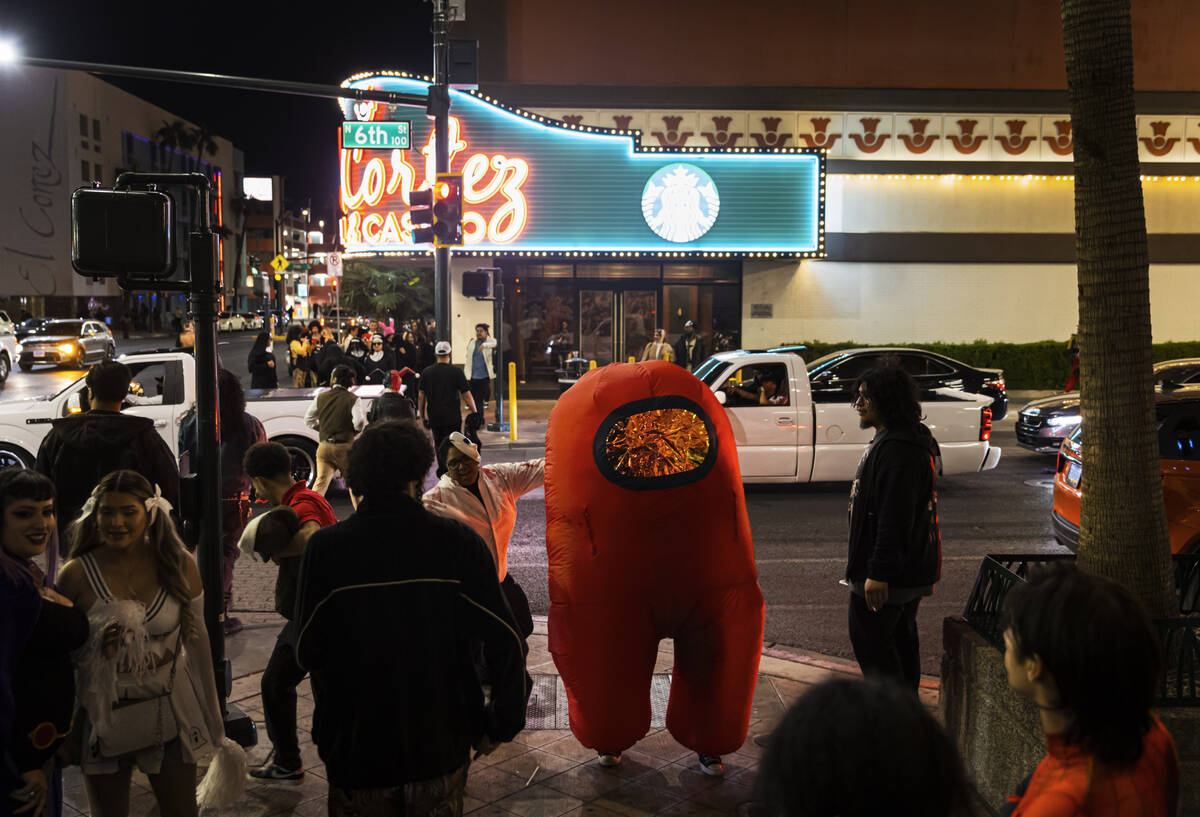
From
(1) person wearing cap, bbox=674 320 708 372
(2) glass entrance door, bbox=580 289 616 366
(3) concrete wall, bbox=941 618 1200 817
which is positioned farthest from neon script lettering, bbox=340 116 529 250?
(3) concrete wall, bbox=941 618 1200 817

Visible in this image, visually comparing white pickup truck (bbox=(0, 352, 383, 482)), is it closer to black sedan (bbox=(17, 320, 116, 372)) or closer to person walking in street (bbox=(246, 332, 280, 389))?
person walking in street (bbox=(246, 332, 280, 389))

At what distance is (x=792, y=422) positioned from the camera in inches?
480

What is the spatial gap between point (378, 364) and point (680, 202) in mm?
6994

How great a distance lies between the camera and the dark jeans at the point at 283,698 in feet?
14.4

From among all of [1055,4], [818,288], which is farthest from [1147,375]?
[1055,4]

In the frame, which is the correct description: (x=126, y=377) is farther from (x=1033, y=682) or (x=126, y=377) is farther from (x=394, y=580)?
(x=1033, y=682)

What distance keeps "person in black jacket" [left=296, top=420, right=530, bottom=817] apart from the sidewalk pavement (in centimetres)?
157

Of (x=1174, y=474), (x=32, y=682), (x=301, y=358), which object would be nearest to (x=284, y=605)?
(x=32, y=682)

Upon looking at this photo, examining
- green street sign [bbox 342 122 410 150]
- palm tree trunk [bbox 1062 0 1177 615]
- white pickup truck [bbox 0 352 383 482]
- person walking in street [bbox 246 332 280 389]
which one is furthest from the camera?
person walking in street [bbox 246 332 280 389]

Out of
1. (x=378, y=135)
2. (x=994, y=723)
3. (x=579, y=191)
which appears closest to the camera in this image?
(x=994, y=723)

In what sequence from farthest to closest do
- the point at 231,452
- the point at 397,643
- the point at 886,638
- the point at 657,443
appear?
the point at 231,452, the point at 886,638, the point at 657,443, the point at 397,643

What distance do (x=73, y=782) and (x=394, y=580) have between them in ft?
9.91

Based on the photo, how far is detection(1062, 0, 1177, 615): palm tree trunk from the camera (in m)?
4.39

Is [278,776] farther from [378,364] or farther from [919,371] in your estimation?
[378,364]
